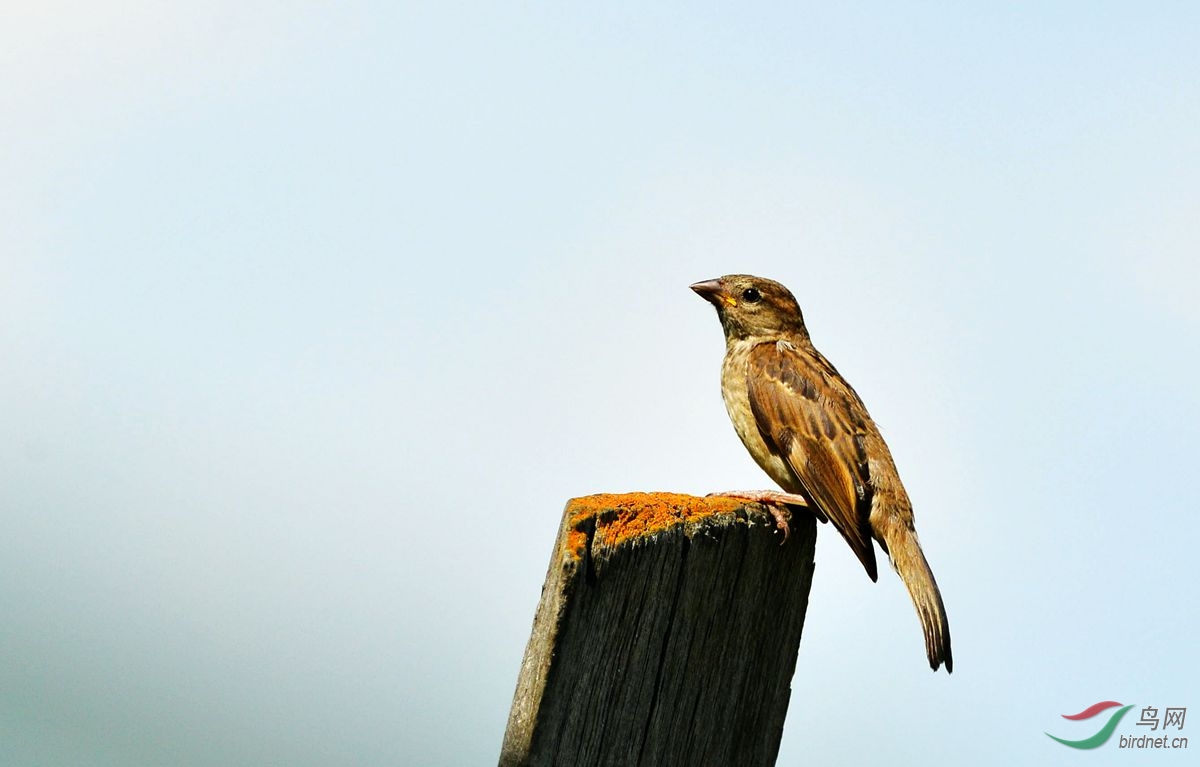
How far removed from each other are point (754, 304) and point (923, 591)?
2.26 m

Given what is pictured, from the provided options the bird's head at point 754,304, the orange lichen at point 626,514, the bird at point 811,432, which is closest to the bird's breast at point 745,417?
the bird at point 811,432

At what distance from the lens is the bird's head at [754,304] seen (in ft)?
22.0

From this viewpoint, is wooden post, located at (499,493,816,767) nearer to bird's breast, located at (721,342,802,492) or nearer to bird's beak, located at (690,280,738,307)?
bird's breast, located at (721,342,802,492)

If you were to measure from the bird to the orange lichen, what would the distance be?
1724mm

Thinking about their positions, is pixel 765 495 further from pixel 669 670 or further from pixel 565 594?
pixel 565 594

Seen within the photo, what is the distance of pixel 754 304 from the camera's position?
22.0 feet

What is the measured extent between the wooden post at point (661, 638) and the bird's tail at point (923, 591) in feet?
5.14

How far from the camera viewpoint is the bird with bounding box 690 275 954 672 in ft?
17.3

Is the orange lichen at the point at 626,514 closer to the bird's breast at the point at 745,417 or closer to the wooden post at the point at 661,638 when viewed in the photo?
the wooden post at the point at 661,638

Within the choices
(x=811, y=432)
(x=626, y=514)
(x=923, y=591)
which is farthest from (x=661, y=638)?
(x=811, y=432)

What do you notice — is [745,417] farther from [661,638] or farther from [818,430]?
[661,638]

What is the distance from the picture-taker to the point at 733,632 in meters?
3.10

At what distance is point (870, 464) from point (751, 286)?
149cm

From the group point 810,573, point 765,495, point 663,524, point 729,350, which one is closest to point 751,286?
point 729,350
